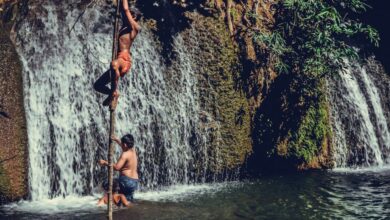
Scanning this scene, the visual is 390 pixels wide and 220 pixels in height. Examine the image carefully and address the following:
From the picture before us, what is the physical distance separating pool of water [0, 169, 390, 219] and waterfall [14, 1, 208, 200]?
59 centimetres

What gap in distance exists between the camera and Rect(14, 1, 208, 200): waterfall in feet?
42.2

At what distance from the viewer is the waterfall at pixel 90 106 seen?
42.2 ft

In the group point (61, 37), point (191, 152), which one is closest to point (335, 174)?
point (191, 152)

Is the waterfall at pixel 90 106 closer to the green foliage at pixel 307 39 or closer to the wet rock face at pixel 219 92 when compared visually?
the wet rock face at pixel 219 92

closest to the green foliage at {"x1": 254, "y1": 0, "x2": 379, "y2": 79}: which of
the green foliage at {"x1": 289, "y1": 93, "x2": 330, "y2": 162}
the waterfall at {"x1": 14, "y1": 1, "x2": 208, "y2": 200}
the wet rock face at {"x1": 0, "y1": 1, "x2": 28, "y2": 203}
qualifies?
the green foliage at {"x1": 289, "y1": 93, "x2": 330, "y2": 162}

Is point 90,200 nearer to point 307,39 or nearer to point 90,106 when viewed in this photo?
point 90,106

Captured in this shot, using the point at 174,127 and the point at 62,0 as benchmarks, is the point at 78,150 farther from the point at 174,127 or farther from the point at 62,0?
the point at 62,0

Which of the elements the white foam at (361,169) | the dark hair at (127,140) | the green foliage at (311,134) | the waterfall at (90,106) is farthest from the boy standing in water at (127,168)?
the white foam at (361,169)

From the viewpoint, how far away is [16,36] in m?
13.3

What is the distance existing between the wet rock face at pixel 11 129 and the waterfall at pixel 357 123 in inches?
348

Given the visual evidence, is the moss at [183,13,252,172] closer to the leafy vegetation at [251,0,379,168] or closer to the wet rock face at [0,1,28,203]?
the leafy vegetation at [251,0,379,168]

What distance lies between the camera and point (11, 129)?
39.3 ft

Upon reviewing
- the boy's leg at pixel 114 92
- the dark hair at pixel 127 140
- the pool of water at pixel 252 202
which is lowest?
the pool of water at pixel 252 202

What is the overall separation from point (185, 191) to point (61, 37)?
4.52 metres
